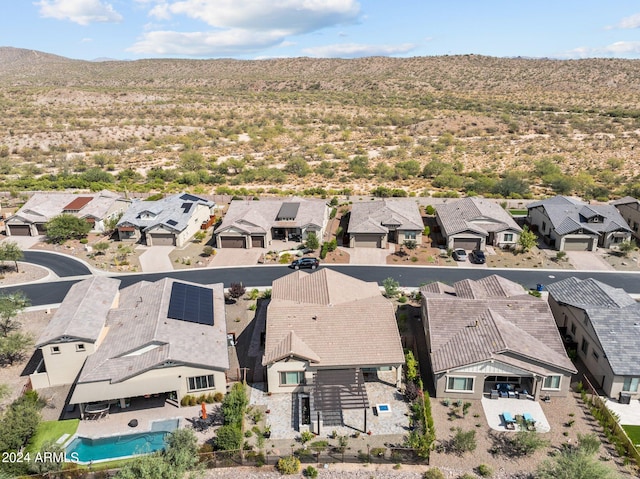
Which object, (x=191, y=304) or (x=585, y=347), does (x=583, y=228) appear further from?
(x=191, y=304)

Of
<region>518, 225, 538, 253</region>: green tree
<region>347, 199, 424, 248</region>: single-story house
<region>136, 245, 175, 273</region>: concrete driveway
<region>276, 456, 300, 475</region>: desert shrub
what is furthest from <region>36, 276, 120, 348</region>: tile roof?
<region>518, 225, 538, 253</region>: green tree

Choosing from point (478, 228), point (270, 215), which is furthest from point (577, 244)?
point (270, 215)

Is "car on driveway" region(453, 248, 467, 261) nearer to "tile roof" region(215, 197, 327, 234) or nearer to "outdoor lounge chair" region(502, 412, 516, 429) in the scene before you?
"tile roof" region(215, 197, 327, 234)

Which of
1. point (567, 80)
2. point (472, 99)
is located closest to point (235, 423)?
point (472, 99)

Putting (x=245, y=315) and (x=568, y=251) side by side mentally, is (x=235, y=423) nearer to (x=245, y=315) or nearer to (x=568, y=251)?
(x=245, y=315)

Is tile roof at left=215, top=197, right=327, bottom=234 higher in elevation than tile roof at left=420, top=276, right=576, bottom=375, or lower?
higher

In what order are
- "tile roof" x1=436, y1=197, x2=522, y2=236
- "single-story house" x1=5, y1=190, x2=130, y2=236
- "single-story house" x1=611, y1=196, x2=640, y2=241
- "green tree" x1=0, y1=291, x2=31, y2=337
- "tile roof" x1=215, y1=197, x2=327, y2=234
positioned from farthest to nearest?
"single-story house" x1=5, y1=190, x2=130, y2=236 < "single-story house" x1=611, y1=196, x2=640, y2=241 < "tile roof" x1=215, y1=197, x2=327, y2=234 < "tile roof" x1=436, y1=197, x2=522, y2=236 < "green tree" x1=0, y1=291, x2=31, y2=337
